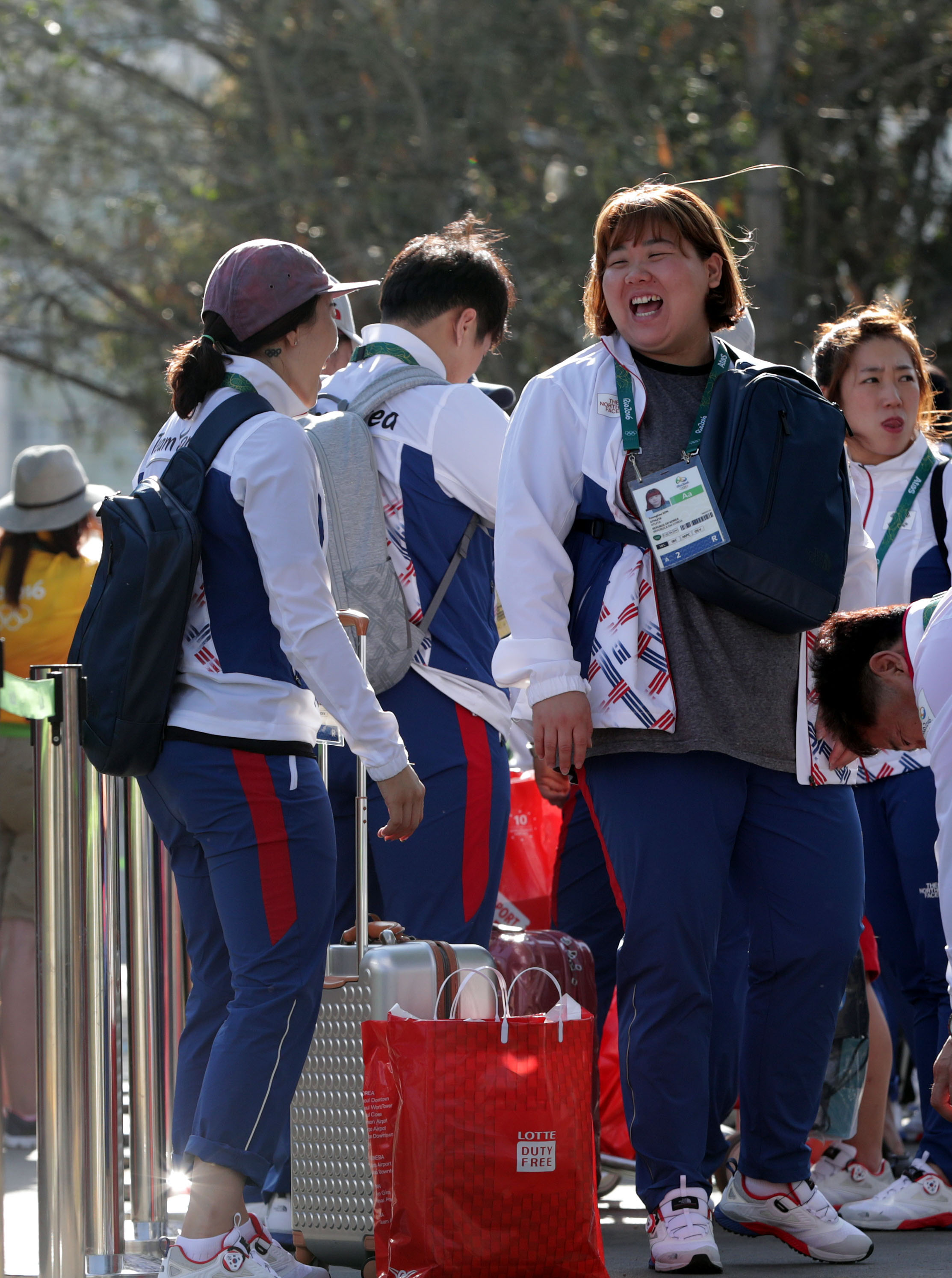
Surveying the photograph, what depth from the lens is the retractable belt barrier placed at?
3119 mm

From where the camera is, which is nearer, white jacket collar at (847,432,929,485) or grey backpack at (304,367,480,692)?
grey backpack at (304,367,480,692)

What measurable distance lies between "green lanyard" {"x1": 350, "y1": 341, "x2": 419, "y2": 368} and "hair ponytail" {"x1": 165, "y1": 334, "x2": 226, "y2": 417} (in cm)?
71

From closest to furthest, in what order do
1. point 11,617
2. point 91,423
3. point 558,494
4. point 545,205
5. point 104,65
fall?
point 558,494
point 11,617
point 545,205
point 104,65
point 91,423

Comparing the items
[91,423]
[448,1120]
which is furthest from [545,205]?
[448,1120]

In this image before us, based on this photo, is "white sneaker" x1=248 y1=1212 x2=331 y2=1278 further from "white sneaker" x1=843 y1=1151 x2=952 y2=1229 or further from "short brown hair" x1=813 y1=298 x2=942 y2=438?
"short brown hair" x1=813 y1=298 x2=942 y2=438

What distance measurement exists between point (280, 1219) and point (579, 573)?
1466mm

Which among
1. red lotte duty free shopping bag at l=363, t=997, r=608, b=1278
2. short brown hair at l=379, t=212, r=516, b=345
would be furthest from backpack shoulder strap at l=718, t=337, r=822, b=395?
red lotte duty free shopping bag at l=363, t=997, r=608, b=1278

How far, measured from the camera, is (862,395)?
448 cm

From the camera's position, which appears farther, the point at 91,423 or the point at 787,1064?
the point at 91,423

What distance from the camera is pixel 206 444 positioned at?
309 centimetres

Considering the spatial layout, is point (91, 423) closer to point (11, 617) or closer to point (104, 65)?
point (104, 65)

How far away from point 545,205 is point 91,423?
5.53 meters

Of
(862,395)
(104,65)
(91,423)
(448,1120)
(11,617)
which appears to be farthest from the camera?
(91,423)

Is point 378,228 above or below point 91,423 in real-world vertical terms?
above
